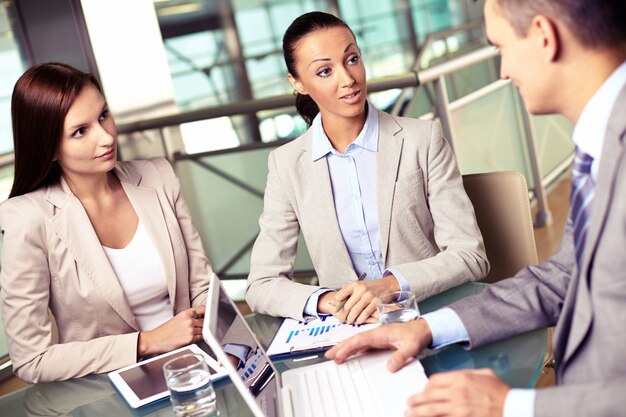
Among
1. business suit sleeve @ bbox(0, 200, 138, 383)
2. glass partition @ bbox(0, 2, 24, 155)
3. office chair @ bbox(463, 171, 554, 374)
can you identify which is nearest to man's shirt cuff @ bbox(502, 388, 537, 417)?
business suit sleeve @ bbox(0, 200, 138, 383)

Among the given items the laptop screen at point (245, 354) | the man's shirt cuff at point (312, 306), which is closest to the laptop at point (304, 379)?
the laptop screen at point (245, 354)

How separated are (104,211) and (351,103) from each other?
2.68 feet

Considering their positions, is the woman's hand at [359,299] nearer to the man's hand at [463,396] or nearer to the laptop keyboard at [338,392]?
the laptop keyboard at [338,392]

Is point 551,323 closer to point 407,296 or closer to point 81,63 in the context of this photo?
point 407,296

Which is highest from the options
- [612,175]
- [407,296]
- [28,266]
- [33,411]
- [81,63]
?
[81,63]

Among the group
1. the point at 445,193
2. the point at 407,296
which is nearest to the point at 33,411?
the point at 407,296

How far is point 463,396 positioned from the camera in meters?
1.16

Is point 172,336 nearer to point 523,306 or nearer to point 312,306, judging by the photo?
point 312,306

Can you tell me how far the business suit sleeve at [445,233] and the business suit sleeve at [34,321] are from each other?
0.75m

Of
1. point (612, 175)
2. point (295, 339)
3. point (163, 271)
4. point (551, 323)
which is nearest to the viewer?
point (612, 175)

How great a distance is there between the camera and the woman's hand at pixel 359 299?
5.59 feet

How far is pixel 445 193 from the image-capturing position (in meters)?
2.13

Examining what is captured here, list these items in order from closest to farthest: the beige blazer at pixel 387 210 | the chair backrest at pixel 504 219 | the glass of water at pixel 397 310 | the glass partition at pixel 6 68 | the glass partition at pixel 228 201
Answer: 1. the glass of water at pixel 397 310
2. the beige blazer at pixel 387 210
3. the chair backrest at pixel 504 219
4. the glass partition at pixel 6 68
5. the glass partition at pixel 228 201

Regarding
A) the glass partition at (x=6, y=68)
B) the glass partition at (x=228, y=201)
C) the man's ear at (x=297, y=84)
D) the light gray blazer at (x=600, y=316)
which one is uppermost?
the glass partition at (x=6, y=68)
